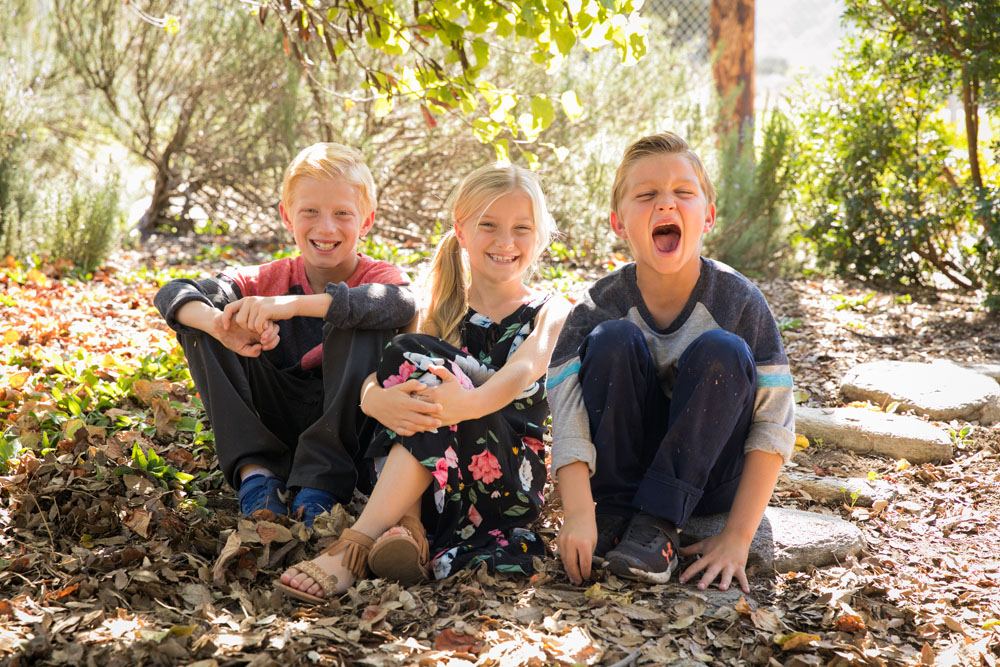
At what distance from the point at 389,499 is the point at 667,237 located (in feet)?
3.10

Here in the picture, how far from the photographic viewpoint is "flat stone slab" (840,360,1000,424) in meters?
3.21

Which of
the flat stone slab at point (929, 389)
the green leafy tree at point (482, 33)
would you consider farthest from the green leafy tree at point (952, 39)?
the green leafy tree at point (482, 33)

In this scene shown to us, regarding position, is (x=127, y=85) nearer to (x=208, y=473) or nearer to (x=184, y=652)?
(x=208, y=473)

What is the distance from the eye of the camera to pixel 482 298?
2410mm

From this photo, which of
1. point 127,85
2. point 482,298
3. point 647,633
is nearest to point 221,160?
point 127,85

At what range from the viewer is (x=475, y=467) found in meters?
2.13

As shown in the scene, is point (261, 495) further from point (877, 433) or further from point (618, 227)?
point (877, 433)

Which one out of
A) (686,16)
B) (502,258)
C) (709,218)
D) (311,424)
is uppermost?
(686,16)

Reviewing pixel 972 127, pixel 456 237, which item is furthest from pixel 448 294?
pixel 972 127

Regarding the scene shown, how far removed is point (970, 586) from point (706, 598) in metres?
0.67

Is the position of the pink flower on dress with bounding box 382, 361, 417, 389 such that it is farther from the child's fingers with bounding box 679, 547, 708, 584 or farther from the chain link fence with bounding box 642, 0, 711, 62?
the chain link fence with bounding box 642, 0, 711, 62

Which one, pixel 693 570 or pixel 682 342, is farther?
pixel 682 342

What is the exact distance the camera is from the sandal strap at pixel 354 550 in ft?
6.37

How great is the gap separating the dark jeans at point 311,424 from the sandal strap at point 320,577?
1.27 ft
